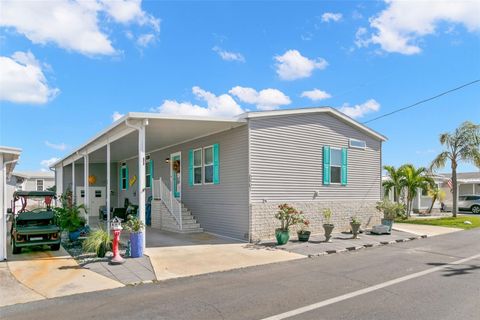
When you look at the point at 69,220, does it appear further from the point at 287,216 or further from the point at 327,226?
the point at 327,226

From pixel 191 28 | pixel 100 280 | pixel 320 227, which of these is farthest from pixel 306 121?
pixel 100 280

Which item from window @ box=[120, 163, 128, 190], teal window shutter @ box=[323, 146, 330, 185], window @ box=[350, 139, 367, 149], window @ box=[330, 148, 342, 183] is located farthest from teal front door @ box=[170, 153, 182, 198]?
window @ box=[120, 163, 128, 190]

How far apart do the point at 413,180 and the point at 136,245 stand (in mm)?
18654

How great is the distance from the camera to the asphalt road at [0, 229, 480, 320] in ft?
17.9

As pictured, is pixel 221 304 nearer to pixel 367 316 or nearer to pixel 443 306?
pixel 367 316

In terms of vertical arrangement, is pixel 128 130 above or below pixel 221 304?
above

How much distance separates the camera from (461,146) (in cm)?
2223

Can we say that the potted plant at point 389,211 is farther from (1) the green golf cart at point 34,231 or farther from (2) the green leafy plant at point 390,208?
(1) the green golf cart at point 34,231

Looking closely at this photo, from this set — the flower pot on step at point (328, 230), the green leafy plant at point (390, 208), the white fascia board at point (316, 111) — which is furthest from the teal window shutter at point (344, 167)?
the flower pot on step at point (328, 230)

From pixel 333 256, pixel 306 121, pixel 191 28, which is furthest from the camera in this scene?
pixel 306 121

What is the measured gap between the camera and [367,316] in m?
5.21

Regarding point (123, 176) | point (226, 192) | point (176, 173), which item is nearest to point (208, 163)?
point (226, 192)

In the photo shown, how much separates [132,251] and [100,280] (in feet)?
6.42

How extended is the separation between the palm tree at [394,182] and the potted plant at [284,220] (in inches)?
530
